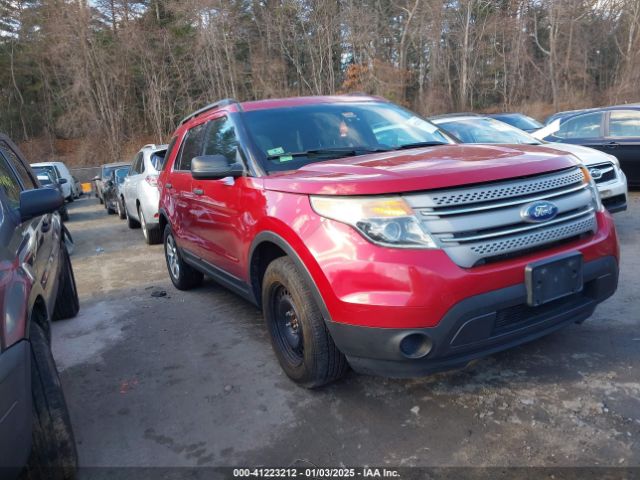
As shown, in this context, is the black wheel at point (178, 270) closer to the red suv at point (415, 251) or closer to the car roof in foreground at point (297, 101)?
the car roof in foreground at point (297, 101)

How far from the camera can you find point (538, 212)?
8.24 ft

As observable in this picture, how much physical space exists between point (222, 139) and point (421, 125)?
1591 mm

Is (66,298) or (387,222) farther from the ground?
(387,222)

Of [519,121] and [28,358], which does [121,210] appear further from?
[28,358]

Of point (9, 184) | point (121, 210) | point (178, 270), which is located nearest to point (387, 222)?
point (9, 184)

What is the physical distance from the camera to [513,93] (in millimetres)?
38094

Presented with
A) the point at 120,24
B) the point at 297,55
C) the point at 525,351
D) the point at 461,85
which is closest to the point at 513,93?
the point at 461,85

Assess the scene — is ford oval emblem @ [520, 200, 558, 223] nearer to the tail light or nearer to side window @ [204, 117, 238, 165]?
side window @ [204, 117, 238, 165]

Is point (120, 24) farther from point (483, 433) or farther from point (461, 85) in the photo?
point (483, 433)

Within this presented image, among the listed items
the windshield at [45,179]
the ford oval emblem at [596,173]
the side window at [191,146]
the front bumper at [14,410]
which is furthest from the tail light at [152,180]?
the windshield at [45,179]

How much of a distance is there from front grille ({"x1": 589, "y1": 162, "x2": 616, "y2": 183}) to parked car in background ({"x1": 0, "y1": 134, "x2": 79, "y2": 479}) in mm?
5652

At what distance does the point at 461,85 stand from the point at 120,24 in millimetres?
23935

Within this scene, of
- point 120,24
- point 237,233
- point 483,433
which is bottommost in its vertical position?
point 483,433

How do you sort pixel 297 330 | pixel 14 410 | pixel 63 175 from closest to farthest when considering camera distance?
pixel 14 410, pixel 297 330, pixel 63 175
